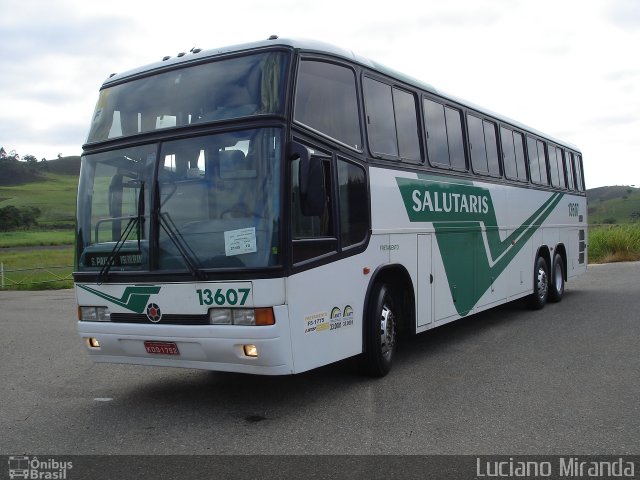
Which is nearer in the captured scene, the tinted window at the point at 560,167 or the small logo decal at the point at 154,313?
the small logo decal at the point at 154,313

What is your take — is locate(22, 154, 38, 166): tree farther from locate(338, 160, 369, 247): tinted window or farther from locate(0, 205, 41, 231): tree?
locate(338, 160, 369, 247): tinted window

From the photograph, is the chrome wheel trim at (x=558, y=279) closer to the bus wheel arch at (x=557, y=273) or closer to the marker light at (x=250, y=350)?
the bus wheel arch at (x=557, y=273)

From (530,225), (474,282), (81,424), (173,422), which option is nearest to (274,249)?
(173,422)

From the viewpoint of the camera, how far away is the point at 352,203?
724cm

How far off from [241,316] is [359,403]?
60.9 inches

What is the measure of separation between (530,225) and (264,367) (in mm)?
8624

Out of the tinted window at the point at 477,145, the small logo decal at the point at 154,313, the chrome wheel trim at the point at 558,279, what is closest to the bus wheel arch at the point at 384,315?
the small logo decal at the point at 154,313

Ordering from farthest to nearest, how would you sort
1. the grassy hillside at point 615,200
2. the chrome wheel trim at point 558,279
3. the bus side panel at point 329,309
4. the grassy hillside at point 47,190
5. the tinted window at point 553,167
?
1. the grassy hillside at point 615,200
2. the grassy hillside at point 47,190
3. the tinted window at point 553,167
4. the chrome wheel trim at point 558,279
5. the bus side panel at point 329,309

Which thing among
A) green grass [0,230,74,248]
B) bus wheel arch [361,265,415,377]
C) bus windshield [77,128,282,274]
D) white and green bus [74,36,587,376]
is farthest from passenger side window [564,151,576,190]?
green grass [0,230,74,248]

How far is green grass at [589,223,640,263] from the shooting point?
29211 millimetres

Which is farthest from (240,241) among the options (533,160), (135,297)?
(533,160)

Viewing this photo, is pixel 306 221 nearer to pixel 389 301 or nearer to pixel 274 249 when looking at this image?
pixel 274 249

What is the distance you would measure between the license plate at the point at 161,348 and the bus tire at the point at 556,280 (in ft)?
33.2

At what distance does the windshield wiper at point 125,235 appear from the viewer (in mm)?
6410
